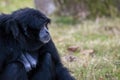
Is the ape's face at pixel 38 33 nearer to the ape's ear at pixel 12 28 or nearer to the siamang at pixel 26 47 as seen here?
the siamang at pixel 26 47

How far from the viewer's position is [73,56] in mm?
9234

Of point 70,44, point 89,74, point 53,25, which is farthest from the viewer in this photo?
point 53,25

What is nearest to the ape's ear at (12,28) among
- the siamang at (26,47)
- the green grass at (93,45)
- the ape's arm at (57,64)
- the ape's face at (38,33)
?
the siamang at (26,47)

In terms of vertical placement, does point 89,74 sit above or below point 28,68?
below

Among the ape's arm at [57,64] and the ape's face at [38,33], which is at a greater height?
the ape's face at [38,33]

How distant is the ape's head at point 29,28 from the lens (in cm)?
664

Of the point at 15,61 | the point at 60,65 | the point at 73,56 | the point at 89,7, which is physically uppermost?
the point at 15,61

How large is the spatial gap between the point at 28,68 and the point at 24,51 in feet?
0.83

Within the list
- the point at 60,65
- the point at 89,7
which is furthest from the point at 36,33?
the point at 89,7

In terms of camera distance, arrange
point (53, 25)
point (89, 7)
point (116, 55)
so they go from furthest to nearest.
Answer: point (89, 7)
point (53, 25)
point (116, 55)

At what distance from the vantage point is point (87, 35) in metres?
11.5

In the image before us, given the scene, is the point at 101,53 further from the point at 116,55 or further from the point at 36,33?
the point at 36,33

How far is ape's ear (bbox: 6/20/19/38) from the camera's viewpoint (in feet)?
21.6

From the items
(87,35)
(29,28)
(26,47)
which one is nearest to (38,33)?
(29,28)
